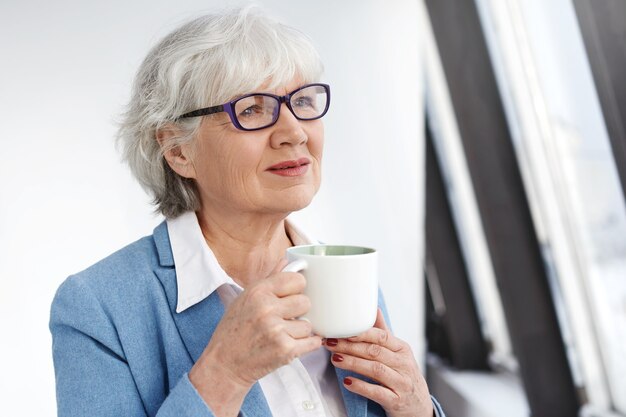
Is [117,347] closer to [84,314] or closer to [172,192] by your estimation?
[84,314]

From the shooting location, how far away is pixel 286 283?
97 centimetres

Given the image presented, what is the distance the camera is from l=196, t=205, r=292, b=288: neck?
134 centimetres

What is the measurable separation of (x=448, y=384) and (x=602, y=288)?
2.18m

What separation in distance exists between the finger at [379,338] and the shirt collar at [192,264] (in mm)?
265

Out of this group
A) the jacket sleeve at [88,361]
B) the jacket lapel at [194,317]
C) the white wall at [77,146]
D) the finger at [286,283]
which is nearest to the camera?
the finger at [286,283]

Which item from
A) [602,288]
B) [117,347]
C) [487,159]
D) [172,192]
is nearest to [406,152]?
[487,159]

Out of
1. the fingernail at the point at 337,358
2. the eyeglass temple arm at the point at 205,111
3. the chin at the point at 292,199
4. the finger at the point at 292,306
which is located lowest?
the fingernail at the point at 337,358

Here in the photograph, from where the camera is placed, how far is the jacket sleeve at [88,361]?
111cm

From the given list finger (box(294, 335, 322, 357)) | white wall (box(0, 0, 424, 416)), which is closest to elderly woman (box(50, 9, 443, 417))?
finger (box(294, 335, 322, 357))

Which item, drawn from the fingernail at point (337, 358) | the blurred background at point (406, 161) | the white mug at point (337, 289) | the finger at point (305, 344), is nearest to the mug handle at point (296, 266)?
the white mug at point (337, 289)

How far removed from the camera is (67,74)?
8.91 ft

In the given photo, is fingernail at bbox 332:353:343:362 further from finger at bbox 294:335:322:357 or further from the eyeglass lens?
the eyeglass lens

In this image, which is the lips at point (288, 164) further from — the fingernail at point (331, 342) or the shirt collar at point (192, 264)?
the fingernail at point (331, 342)

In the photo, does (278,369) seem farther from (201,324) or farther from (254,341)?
(254,341)
